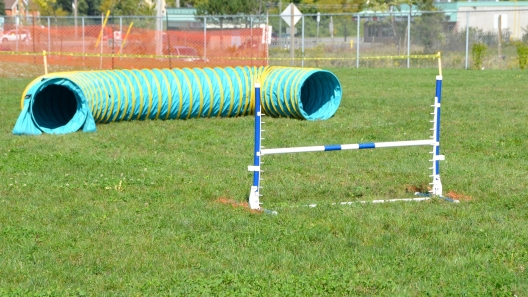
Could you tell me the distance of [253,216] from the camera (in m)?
7.32

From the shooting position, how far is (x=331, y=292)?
525cm

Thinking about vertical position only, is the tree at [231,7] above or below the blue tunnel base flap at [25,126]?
above

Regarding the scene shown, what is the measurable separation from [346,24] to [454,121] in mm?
25380

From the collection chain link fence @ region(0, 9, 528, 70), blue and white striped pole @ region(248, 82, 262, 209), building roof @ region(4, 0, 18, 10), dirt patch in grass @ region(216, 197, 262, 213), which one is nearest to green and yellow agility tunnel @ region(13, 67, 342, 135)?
dirt patch in grass @ region(216, 197, 262, 213)

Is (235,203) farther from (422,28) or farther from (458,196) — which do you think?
(422,28)

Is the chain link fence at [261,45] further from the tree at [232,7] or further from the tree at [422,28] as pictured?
the tree at [232,7]

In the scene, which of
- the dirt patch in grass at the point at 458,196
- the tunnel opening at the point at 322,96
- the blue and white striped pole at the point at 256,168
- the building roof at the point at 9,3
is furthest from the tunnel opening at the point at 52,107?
the building roof at the point at 9,3

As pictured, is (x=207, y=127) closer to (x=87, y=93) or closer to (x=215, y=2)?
(x=87, y=93)

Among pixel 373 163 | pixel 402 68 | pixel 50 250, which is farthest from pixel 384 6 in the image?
pixel 50 250

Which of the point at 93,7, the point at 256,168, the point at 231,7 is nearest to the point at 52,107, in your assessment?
the point at 256,168

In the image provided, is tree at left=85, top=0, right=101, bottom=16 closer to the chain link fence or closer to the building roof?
the building roof

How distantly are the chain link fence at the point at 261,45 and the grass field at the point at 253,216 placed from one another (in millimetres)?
15793

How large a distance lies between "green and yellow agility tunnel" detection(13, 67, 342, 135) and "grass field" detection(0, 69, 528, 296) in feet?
1.79

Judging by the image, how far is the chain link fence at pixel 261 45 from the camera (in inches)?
1174
